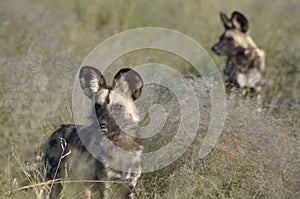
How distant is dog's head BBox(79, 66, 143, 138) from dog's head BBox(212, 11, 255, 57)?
133 inches

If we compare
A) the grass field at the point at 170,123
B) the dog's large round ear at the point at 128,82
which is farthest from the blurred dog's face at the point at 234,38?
the dog's large round ear at the point at 128,82

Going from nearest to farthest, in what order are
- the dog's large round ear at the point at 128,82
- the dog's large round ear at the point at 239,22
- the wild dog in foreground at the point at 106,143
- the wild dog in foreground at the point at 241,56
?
1. the wild dog in foreground at the point at 106,143
2. the dog's large round ear at the point at 128,82
3. the wild dog in foreground at the point at 241,56
4. the dog's large round ear at the point at 239,22

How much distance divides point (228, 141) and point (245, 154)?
159mm

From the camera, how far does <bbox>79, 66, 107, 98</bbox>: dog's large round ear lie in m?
4.13

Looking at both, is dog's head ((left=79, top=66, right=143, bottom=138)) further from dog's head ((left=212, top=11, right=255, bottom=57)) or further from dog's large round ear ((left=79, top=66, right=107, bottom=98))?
dog's head ((left=212, top=11, right=255, bottom=57))

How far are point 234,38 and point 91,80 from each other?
3.73 m

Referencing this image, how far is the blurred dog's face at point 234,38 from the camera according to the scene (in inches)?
292

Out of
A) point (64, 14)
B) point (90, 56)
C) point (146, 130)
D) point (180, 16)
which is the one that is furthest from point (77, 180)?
point (180, 16)

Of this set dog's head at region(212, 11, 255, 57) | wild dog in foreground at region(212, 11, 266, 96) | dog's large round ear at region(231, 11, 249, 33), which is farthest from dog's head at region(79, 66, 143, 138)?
dog's large round ear at region(231, 11, 249, 33)

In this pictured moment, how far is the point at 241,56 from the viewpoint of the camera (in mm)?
7469

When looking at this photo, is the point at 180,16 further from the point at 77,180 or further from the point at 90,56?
the point at 77,180

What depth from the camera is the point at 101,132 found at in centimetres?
407

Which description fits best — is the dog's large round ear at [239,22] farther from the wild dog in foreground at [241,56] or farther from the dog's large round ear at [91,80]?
the dog's large round ear at [91,80]

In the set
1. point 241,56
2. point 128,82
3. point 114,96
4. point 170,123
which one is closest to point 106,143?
point 114,96
